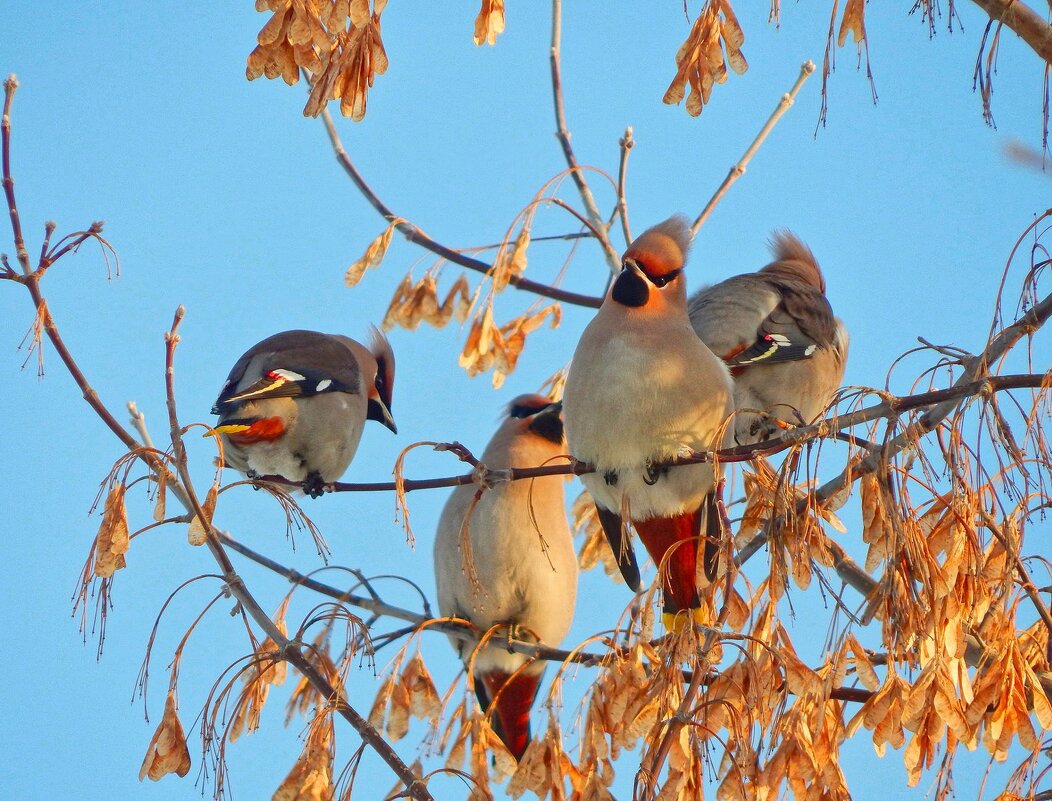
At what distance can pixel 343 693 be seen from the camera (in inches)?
126

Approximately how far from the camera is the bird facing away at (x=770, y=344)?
4.65 metres

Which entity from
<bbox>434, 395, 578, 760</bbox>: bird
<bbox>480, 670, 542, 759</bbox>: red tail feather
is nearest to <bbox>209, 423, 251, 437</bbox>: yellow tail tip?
<bbox>434, 395, 578, 760</bbox>: bird

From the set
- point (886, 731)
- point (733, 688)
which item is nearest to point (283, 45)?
point (733, 688)

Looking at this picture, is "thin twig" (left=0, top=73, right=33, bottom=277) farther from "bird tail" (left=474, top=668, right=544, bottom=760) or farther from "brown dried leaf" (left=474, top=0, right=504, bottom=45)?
"bird tail" (left=474, top=668, right=544, bottom=760)

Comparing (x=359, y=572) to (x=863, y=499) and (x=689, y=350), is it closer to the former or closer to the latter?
(x=689, y=350)

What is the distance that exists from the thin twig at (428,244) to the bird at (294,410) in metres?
0.62

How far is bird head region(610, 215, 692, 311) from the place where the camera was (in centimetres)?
375

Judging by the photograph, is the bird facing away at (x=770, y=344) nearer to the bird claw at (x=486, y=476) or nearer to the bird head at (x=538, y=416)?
the bird head at (x=538, y=416)

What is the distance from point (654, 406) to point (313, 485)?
1.64m

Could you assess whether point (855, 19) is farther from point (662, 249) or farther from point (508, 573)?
point (508, 573)

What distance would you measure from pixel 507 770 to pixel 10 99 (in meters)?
2.03

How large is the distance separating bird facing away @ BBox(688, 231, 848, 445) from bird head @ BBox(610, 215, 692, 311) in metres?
0.76

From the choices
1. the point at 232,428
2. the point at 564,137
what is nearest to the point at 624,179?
the point at 564,137

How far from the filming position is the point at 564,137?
503 cm
